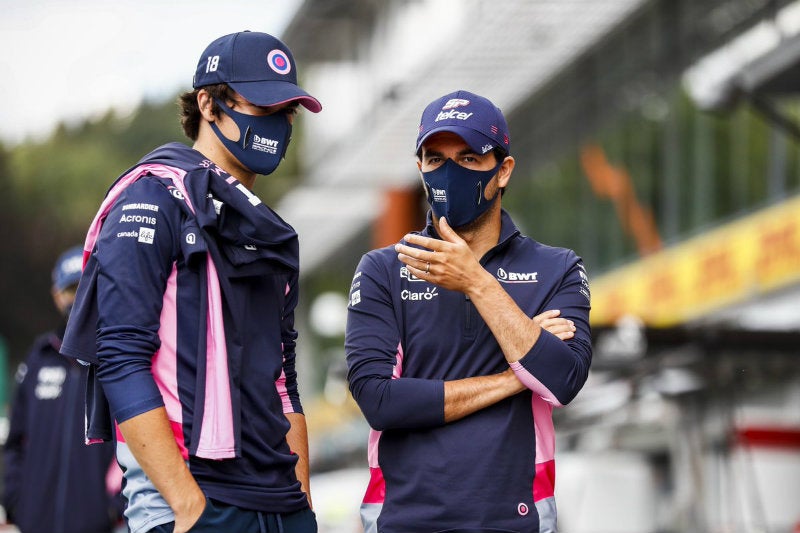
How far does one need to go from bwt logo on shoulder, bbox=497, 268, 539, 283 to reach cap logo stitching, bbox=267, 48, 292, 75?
2.64 ft

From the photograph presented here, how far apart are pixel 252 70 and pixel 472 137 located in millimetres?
620

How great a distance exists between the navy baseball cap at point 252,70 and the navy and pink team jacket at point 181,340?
24 centimetres

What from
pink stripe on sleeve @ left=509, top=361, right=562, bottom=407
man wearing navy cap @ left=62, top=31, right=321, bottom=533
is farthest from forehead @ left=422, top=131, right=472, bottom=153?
pink stripe on sleeve @ left=509, top=361, right=562, bottom=407

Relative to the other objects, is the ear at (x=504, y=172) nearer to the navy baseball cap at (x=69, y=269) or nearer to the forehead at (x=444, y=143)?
the forehead at (x=444, y=143)

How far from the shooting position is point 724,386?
13016mm

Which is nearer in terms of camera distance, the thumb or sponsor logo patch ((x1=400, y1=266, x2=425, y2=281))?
the thumb

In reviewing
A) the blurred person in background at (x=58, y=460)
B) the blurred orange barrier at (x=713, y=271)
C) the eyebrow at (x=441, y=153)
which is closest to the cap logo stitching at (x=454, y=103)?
the eyebrow at (x=441, y=153)

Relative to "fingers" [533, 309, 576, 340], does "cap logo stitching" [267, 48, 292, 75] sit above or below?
above

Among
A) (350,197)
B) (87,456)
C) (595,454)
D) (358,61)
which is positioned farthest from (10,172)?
(87,456)

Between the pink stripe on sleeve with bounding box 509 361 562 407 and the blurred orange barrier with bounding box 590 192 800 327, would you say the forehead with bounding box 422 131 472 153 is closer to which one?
the pink stripe on sleeve with bounding box 509 361 562 407

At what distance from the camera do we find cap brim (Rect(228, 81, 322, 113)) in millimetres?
4059

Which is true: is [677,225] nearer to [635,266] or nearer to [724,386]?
[635,266]

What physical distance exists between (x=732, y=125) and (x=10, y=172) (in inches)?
1409

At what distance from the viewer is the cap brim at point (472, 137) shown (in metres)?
4.22
